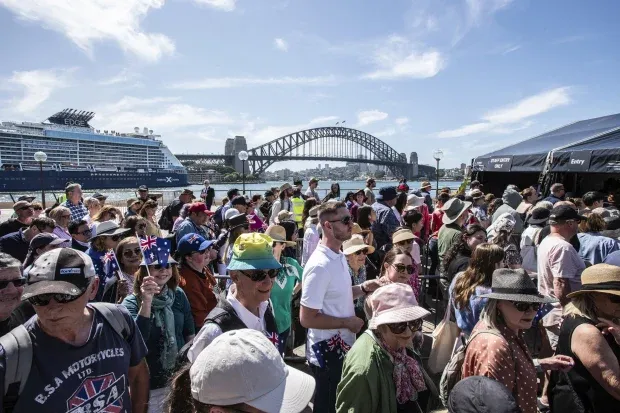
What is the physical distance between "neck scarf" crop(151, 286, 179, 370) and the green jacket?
3.70 ft

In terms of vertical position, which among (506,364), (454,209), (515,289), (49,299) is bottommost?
(506,364)

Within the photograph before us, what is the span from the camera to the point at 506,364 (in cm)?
188

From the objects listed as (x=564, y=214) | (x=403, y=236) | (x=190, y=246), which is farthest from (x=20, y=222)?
(x=564, y=214)

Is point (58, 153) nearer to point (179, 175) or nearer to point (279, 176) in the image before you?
point (179, 175)

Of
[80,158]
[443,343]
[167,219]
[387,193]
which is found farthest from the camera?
[80,158]

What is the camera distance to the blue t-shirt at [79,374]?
5.15 ft

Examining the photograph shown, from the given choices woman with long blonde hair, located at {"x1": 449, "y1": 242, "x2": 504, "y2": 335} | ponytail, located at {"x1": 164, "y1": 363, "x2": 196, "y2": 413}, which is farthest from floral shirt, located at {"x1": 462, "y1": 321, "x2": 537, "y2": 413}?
ponytail, located at {"x1": 164, "y1": 363, "x2": 196, "y2": 413}

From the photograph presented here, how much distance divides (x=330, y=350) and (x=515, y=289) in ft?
4.04

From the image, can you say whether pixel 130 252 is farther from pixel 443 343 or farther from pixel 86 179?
pixel 86 179

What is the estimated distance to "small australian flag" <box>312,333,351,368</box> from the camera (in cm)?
257

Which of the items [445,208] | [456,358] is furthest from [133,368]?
[445,208]

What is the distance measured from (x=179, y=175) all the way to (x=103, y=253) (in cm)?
6705

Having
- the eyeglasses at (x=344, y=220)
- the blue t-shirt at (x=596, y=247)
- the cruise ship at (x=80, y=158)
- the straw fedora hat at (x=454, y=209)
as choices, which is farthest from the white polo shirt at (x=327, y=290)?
the cruise ship at (x=80, y=158)

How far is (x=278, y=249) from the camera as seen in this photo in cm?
395
